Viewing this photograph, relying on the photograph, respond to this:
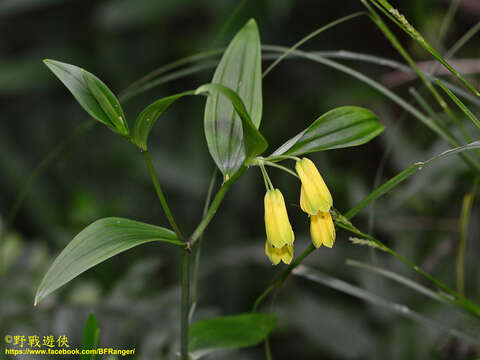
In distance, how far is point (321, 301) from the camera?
1.58m

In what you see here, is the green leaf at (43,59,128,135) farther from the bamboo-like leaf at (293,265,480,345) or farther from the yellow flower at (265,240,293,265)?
the bamboo-like leaf at (293,265,480,345)

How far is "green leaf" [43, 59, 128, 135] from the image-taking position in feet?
1.94

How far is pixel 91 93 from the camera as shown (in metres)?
0.62

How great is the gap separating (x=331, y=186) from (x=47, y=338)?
1.04 metres

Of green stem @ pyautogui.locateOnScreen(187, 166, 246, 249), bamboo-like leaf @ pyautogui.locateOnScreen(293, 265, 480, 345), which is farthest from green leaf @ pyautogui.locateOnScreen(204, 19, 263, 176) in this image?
bamboo-like leaf @ pyautogui.locateOnScreen(293, 265, 480, 345)

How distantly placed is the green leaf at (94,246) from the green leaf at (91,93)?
116 millimetres

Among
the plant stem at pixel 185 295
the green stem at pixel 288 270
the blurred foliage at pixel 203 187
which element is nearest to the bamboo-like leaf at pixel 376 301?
the green stem at pixel 288 270

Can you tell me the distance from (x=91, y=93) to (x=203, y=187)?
1302 millimetres

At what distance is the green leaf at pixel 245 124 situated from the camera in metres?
0.52

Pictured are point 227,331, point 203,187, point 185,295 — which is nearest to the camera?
point 185,295

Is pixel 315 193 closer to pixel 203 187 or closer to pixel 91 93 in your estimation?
pixel 91 93

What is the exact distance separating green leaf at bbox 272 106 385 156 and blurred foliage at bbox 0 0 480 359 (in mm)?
497

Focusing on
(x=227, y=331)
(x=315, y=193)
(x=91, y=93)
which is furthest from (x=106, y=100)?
(x=227, y=331)

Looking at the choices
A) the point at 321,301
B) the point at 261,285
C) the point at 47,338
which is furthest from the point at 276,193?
the point at 261,285
